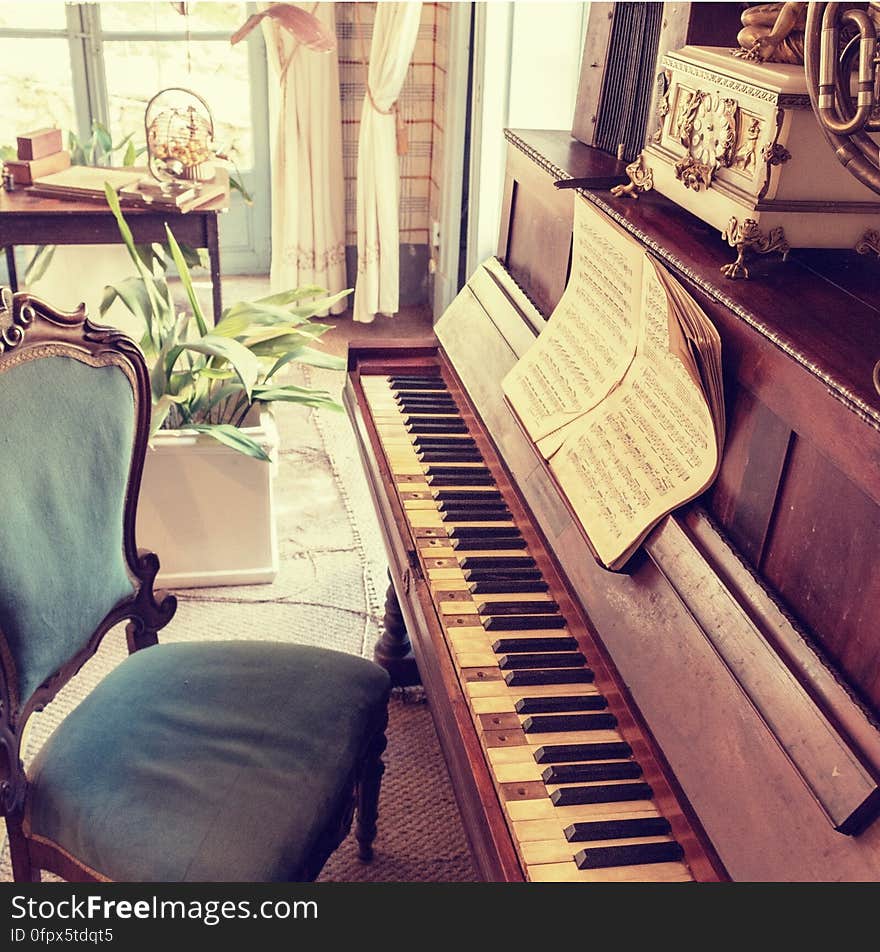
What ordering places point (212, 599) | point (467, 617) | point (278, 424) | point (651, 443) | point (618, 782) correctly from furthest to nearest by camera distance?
point (278, 424) < point (212, 599) < point (467, 617) < point (651, 443) < point (618, 782)

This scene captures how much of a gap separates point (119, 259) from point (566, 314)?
2851 mm

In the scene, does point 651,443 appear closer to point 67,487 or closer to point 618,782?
point 618,782

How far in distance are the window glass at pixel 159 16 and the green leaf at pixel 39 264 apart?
1317 millimetres

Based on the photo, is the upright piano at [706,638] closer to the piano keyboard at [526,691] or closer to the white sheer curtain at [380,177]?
the piano keyboard at [526,691]

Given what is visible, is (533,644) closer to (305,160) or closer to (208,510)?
(208,510)

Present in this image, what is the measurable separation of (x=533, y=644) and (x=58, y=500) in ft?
2.26

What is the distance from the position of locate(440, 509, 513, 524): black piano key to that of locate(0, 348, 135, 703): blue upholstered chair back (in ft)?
1.68

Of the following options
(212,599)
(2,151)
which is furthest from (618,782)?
(2,151)

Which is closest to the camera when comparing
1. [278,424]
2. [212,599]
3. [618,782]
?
[618,782]

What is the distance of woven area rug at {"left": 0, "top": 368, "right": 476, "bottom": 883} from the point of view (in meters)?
1.99

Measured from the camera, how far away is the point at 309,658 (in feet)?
5.48

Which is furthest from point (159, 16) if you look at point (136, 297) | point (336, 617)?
point (336, 617)

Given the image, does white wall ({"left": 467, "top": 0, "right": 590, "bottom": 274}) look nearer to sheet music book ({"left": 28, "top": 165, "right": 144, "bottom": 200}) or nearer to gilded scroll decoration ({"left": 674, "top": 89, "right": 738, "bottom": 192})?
sheet music book ({"left": 28, "top": 165, "right": 144, "bottom": 200})

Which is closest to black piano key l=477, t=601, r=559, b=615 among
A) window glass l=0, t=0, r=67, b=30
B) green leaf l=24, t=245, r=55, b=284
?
green leaf l=24, t=245, r=55, b=284
